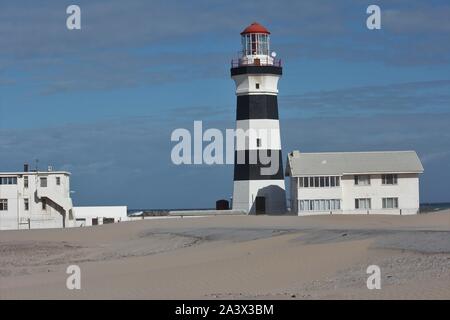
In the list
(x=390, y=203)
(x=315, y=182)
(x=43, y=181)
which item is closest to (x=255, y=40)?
(x=315, y=182)

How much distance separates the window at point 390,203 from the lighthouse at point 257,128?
19.1ft

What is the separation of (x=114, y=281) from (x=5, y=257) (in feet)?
39.2

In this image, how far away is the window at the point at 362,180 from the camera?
5816 cm

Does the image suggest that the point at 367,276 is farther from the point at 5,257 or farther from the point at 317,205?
the point at 317,205

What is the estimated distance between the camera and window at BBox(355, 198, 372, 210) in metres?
57.8

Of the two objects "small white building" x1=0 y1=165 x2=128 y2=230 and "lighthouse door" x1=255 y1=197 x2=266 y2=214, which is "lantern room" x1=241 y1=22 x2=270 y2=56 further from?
"small white building" x1=0 y1=165 x2=128 y2=230

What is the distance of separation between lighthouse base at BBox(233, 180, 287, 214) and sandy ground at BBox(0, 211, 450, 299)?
48.0ft

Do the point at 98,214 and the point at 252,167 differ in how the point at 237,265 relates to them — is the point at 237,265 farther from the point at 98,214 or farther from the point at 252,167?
the point at 98,214

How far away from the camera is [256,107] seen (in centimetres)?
5666

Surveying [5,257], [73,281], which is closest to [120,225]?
[5,257]

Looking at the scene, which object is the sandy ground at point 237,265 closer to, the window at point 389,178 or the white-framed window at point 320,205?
the white-framed window at point 320,205

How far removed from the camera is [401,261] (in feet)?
82.4

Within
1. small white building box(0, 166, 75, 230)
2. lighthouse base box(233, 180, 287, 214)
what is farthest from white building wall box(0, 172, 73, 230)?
lighthouse base box(233, 180, 287, 214)
